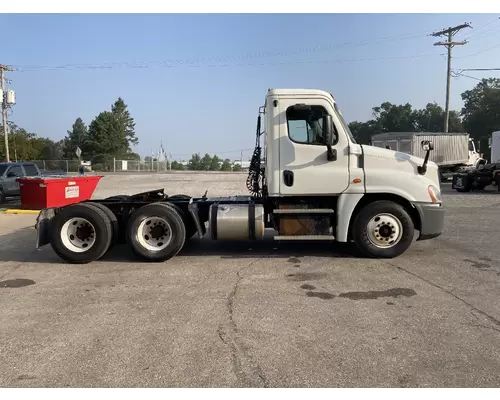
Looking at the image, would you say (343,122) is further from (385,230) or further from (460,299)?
(460,299)

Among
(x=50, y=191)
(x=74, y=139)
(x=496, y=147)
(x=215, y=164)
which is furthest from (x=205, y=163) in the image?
(x=50, y=191)

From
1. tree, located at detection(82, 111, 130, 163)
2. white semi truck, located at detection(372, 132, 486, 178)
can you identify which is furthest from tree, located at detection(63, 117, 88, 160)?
white semi truck, located at detection(372, 132, 486, 178)

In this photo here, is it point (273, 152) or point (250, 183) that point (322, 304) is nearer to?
point (273, 152)

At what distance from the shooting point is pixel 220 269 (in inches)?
269

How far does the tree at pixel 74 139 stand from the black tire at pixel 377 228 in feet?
262

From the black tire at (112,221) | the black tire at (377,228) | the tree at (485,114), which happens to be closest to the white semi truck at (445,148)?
the black tire at (377,228)

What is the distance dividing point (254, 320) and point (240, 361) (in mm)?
955

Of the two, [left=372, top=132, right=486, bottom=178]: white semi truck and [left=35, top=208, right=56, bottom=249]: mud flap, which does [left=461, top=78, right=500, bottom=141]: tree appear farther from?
[left=35, top=208, right=56, bottom=249]: mud flap

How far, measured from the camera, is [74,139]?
89.9 meters

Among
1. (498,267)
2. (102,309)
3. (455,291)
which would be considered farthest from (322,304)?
(498,267)

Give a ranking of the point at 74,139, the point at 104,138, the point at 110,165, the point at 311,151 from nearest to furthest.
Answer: the point at 311,151
the point at 110,165
the point at 104,138
the point at 74,139

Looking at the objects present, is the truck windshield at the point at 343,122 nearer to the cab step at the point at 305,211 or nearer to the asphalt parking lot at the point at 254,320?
the cab step at the point at 305,211

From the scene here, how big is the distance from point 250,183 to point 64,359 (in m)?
5.37

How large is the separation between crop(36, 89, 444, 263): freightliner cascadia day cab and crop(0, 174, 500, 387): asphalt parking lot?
0.42 metres
